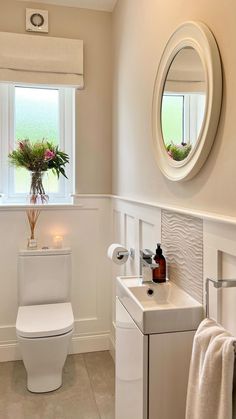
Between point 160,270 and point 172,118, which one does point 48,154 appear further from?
point 160,270

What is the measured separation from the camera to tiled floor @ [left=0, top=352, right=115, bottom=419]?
7.02ft

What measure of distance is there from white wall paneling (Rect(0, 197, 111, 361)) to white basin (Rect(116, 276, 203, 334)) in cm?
119

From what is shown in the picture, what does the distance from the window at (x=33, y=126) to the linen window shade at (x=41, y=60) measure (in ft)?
0.66

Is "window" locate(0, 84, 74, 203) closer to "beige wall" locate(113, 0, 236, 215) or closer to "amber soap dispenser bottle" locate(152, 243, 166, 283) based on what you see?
"beige wall" locate(113, 0, 236, 215)

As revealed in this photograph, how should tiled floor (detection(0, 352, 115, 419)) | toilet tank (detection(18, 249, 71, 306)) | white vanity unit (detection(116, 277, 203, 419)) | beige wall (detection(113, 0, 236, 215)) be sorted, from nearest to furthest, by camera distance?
1. beige wall (detection(113, 0, 236, 215))
2. white vanity unit (detection(116, 277, 203, 419))
3. tiled floor (detection(0, 352, 115, 419))
4. toilet tank (detection(18, 249, 71, 306))

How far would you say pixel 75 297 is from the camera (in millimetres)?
2959

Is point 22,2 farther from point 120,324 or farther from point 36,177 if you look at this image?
point 120,324

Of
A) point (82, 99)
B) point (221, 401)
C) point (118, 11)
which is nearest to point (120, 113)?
point (82, 99)

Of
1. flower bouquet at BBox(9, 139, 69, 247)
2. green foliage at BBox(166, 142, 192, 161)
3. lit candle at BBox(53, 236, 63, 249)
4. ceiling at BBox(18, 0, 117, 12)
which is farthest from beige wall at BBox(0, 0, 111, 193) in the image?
green foliage at BBox(166, 142, 192, 161)

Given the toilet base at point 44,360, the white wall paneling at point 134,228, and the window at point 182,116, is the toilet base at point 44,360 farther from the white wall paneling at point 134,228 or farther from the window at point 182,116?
the window at point 182,116

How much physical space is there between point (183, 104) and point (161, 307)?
0.89 m

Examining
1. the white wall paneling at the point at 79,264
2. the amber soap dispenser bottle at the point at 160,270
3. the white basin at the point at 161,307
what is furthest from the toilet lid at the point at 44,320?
the amber soap dispenser bottle at the point at 160,270

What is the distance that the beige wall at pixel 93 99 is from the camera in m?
2.84

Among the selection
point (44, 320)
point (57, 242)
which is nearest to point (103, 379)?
point (44, 320)
